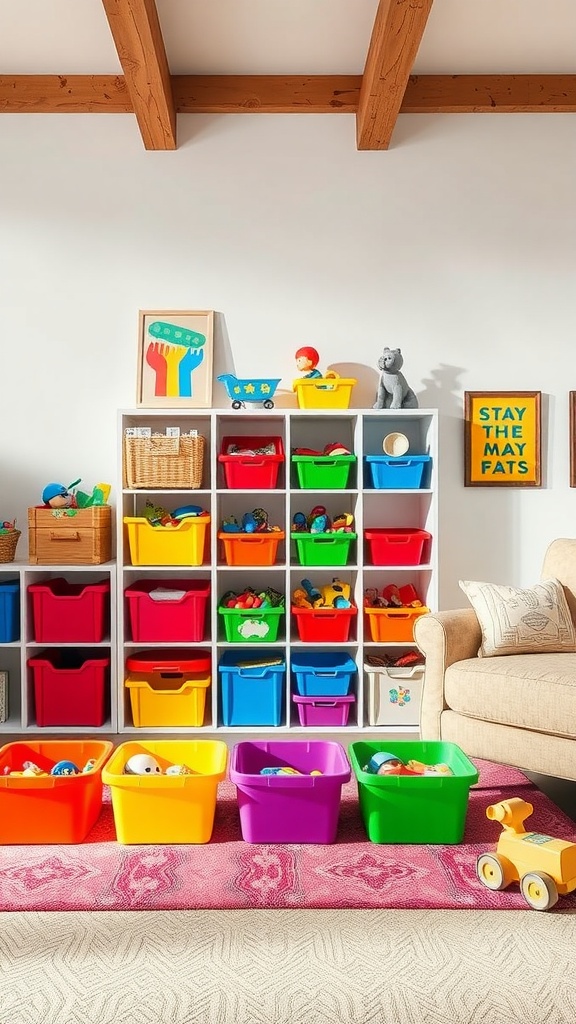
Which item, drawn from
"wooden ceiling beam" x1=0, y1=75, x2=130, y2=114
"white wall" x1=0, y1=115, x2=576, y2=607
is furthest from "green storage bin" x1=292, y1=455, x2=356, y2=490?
"wooden ceiling beam" x1=0, y1=75, x2=130, y2=114

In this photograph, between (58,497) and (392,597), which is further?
(392,597)

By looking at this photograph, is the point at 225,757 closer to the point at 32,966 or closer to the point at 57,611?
the point at 32,966

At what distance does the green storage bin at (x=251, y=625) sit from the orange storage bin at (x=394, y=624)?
405 millimetres

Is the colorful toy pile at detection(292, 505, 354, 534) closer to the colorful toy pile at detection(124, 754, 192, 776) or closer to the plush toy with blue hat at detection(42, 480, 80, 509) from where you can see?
the plush toy with blue hat at detection(42, 480, 80, 509)

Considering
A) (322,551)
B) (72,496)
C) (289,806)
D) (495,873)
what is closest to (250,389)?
(322,551)

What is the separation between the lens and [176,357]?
3.72 metres

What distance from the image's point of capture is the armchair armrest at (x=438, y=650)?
291 cm

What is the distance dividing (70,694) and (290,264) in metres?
2.14

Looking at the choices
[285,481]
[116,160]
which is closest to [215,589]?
[285,481]

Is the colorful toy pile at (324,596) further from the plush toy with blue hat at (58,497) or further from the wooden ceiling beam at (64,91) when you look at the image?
the wooden ceiling beam at (64,91)

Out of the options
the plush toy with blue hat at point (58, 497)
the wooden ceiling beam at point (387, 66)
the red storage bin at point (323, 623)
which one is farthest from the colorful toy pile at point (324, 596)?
the wooden ceiling beam at point (387, 66)

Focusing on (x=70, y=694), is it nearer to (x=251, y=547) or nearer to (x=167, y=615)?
(x=167, y=615)

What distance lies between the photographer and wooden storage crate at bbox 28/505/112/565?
11.3 feet

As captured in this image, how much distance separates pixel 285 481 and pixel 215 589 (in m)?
0.57
